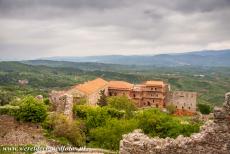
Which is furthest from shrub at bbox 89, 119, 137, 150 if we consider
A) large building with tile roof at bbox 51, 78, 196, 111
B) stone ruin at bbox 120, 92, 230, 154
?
large building with tile roof at bbox 51, 78, 196, 111

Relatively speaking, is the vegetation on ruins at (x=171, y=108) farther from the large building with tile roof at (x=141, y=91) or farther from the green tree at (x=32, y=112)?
the green tree at (x=32, y=112)

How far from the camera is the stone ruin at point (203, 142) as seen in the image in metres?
14.1

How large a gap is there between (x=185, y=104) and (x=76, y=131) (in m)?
67.5

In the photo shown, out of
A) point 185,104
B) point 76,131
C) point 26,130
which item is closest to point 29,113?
point 26,130

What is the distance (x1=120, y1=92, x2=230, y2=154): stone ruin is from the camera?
14.1 meters

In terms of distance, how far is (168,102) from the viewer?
100875 millimetres

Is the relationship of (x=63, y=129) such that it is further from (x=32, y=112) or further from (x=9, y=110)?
(x=9, y=110)

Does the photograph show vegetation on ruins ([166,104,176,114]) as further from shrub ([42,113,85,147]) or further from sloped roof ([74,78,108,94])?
shrub ([42,113,85,147])

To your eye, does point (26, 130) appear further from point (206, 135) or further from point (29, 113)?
point (206, 135)

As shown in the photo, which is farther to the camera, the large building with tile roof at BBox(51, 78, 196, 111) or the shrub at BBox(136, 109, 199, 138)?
the large building with tile roof at BBox(51, 78, 196, 111)

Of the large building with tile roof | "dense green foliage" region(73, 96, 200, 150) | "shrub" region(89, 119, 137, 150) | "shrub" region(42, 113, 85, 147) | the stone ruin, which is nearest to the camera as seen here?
the stone ruin

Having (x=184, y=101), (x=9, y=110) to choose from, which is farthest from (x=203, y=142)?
(x=184, y=101)

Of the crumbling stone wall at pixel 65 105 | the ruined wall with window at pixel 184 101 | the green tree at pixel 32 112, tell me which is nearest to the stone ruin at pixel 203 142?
the green tree at pixel 32 112

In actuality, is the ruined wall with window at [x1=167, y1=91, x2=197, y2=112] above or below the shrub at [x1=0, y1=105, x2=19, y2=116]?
below
